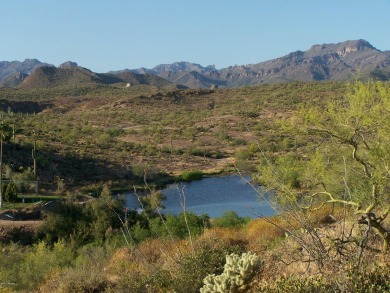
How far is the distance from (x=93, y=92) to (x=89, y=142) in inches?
2645

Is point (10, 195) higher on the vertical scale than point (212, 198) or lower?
higher

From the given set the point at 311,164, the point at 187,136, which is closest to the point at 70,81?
the point at 187,136

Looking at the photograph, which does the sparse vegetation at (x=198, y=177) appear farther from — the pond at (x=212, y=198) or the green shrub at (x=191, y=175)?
the pond at (x=212, y=198)

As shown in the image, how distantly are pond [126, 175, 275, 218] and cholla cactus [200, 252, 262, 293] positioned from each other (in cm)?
2378

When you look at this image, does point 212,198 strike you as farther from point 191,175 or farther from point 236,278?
point 236,278

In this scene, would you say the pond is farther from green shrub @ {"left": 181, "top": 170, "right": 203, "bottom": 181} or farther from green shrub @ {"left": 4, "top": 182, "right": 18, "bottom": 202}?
green shrub @ {"left": 4, "top": 182, "right": 18, "bottom": 202}

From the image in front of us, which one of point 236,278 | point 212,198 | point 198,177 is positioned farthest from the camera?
point 198,177

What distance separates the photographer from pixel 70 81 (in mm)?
155375

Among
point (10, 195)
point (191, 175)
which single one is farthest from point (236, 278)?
point (191, 175)

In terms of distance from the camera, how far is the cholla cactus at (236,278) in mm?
7621

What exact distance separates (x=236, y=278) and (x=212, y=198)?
32936 millimetres

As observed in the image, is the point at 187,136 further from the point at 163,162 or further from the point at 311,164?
the point at 311,164

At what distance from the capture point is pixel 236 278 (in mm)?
7637

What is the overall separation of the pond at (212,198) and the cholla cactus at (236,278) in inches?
936
